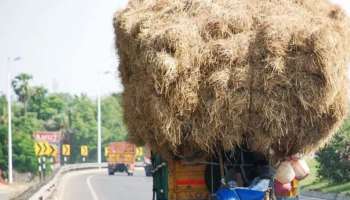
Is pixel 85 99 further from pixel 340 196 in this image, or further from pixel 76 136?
pixel 340 196

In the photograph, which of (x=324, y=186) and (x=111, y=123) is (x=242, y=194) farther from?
(x=111, y=123)

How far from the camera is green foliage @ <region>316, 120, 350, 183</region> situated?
97.4 feet

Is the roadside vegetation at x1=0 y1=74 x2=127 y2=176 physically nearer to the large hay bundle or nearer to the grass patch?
the grass patch

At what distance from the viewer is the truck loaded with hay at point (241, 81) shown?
29.3ft

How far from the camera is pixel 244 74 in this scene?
899 centimetres

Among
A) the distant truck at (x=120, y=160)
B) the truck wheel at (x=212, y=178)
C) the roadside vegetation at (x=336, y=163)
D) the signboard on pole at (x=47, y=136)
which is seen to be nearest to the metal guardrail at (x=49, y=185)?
the distant truck at (x=120, y=160)

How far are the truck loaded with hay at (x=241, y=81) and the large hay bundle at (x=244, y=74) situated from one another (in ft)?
0.03

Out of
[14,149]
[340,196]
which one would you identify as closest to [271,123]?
[340,196]

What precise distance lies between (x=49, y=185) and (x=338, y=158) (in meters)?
10.5

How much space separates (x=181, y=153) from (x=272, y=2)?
2.01 meters

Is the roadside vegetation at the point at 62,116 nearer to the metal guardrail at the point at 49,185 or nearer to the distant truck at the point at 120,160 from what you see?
the metal guardrail at the point at 49,185

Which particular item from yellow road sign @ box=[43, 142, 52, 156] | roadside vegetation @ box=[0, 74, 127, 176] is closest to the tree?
roadside vegetation @ box=[0, 74, 127, 176]

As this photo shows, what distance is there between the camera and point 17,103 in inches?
3836

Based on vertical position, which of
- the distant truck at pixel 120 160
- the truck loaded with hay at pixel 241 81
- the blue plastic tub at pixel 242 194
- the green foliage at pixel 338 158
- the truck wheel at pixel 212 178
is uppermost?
the truck loaded with hay at pixel 241 81
